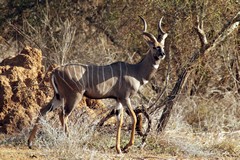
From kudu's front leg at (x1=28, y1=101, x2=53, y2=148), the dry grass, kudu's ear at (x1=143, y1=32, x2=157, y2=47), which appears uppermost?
kudu's ear at (x1=143, y1=32, x2=157, y2=47)

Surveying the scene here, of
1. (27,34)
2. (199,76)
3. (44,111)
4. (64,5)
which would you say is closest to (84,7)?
(64,5)

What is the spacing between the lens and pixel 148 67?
8.23 m

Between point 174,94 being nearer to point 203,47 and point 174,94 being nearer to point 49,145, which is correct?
point 203,47

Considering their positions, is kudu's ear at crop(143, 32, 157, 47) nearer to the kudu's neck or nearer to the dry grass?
the kudu's neck

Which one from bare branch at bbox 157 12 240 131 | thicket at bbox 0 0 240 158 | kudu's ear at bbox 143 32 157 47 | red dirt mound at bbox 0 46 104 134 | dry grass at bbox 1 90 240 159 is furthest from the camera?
thicket at bbox 0 0 240 158

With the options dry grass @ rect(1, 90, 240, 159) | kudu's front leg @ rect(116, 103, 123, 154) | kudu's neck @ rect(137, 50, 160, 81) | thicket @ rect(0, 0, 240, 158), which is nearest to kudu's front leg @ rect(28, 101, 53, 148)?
dry grass @ rect(1, 90, 240, 159)

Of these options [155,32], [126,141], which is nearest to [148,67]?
[126,141]

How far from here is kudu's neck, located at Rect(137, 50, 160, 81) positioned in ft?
26.8

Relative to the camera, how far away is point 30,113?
8547 millimetres

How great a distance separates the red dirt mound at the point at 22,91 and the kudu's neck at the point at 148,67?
1.16 m

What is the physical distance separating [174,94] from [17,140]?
7.59ft

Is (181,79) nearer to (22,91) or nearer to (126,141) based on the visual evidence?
(126,141)

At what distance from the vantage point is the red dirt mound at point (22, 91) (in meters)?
8.46

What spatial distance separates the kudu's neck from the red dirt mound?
1.16 metres
